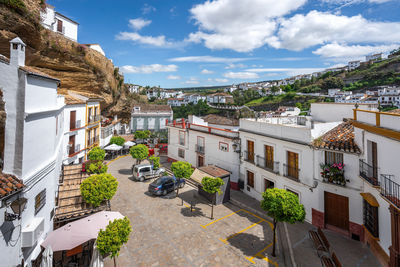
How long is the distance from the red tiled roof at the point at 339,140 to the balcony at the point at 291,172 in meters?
2.12

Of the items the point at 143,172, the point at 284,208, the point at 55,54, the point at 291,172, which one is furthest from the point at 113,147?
the point at 284,208

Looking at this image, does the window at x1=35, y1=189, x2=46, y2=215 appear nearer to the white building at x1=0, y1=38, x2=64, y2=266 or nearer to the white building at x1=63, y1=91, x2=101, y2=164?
the white building at x1=0, y1=38, x2=64, y2=266

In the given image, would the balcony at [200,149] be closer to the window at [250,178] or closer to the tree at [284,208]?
the window at [250,178]

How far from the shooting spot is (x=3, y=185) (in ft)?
17.4

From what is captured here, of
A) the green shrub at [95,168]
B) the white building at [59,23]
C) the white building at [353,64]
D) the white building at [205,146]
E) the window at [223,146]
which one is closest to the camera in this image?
the green shrub at [95,168]

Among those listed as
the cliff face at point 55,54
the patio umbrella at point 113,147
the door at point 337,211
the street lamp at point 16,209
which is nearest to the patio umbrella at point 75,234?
the street lamp at point 16,209

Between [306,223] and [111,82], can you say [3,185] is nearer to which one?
[306,223]

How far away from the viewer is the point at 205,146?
19953 mm

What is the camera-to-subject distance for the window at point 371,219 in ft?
28.7

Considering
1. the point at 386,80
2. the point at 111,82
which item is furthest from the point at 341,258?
the point at 386,80

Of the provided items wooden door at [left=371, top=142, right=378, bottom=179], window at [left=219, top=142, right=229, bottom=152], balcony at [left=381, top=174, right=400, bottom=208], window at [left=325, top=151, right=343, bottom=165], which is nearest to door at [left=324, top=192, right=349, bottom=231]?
window at [left=325, top=151, right=343, bottom=165]

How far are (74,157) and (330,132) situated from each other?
21.9m

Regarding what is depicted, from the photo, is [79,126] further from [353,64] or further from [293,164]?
[353,64]

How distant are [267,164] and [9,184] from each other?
1328cm
